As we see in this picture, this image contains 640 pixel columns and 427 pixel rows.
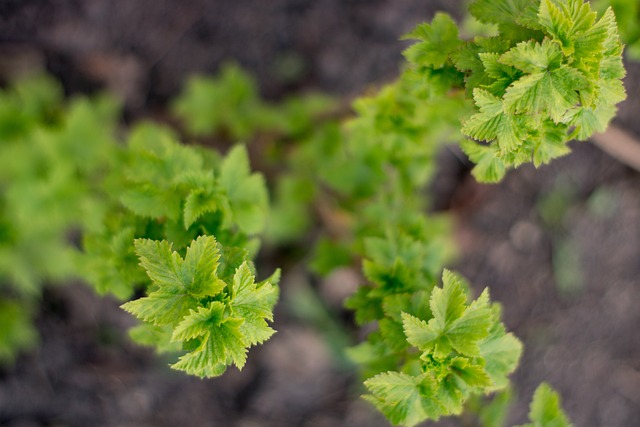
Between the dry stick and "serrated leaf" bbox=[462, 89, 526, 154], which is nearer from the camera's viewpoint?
"serrated leaf" bbox=[462, 89, 526, 154]

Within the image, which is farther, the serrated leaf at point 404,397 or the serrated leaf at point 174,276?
the serrated leaf at point 404,397

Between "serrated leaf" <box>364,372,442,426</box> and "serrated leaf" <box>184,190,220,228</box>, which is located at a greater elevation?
"serrated leaf" <box>184,190,220,228</box>

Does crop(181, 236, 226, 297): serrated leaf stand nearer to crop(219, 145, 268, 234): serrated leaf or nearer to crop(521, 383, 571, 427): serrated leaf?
crop(219, 145, 268, 234): serrated leaf

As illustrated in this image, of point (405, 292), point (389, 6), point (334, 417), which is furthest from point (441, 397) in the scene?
point (389, 6)

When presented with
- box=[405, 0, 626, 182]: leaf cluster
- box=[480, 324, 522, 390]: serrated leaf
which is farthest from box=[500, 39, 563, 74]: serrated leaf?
box=[480, 324, 522, 390]: serrated leaf

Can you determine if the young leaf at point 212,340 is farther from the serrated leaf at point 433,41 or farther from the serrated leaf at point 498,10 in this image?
the serrated leaf at point 498,10

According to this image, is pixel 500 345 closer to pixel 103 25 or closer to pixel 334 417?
pixel 334 417

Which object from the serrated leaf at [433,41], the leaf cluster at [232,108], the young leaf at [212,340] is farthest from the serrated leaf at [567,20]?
the leaf cluster at [232,108]
